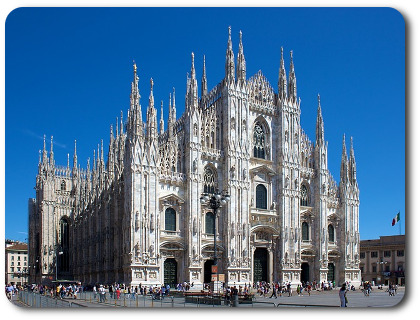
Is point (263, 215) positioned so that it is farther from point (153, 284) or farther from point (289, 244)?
point (153, 284)

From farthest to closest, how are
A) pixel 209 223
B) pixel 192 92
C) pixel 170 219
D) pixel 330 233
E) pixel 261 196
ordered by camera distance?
pixel 330 233
pixel 261 196
pixel 209 223
pixel 192 92
pixel 170 219

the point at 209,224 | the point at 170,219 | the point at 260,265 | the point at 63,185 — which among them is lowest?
the point at 260,265

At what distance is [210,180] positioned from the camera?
170 feet

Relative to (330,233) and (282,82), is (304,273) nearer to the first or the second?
(330,233)

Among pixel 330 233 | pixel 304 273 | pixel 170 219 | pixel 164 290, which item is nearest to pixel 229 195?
pixel 170 219

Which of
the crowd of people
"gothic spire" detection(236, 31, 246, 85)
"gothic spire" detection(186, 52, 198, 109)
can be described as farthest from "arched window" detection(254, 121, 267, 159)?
the crowd of people

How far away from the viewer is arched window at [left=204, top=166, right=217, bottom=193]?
51.5 meters

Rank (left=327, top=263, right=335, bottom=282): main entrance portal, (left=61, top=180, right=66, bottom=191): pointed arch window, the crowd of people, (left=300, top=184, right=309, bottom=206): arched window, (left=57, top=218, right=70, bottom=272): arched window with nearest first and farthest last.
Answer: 1. the crowd of people
2. (left=300, top=184, right=309, bottom=206): arched window
3. (left=327, top=263, right=335, bottom=282): main entrance portal
4. (left=57, top=218, right=70, bottom=272): arched window
5. (left=61, top=180, right=66, bottom=191): pointed arch window

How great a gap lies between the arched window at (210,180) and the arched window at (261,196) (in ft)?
15.5

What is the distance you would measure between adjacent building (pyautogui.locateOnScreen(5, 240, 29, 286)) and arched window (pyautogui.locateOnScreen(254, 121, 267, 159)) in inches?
1598

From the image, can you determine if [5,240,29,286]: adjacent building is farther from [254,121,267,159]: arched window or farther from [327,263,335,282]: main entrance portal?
[327,263,335,282]: main entrance portal

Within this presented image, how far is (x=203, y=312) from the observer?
2319 centimetres

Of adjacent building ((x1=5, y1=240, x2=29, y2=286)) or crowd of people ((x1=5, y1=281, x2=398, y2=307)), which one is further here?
adjacent building ((x1=5, y1=240, x2=29, y2=286))

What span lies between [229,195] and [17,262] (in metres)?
49.3
